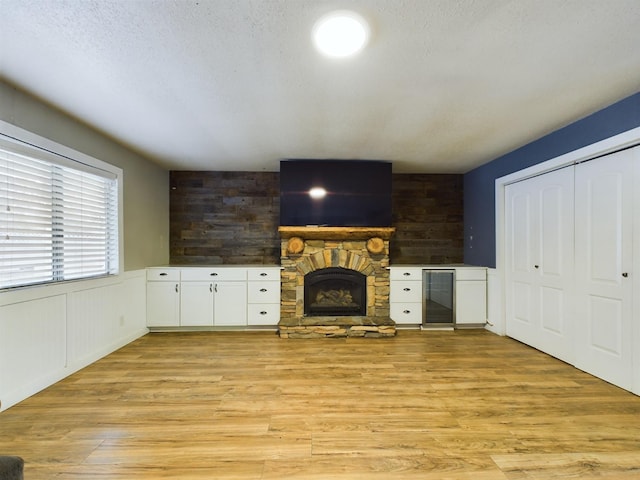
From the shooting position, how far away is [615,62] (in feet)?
5.85

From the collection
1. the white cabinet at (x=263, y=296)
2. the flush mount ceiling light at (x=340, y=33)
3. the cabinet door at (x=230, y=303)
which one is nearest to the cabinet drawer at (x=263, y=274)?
the white cabinet at (x=263, y=296)

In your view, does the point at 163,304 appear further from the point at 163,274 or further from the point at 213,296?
the point at 213,296

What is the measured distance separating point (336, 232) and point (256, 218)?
146cm

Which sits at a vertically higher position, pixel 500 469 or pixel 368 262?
pixel 368 262

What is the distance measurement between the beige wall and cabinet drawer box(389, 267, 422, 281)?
342 cm

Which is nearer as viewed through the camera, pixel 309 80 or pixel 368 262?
pixel 309 80

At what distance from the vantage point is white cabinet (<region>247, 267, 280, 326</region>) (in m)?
3.96

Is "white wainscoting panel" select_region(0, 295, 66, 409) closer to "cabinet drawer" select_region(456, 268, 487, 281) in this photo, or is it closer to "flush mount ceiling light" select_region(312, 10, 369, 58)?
"flush mount ceiling light" select_region(312, 10, 369, 58)

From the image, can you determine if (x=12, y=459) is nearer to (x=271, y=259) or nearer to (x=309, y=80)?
(x=309, y=80)

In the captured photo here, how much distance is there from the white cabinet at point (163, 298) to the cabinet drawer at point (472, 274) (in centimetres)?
391

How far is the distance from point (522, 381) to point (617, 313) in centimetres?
98

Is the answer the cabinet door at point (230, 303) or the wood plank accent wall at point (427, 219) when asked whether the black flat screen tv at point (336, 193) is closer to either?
the wood plank accent wall at point (427, 219)

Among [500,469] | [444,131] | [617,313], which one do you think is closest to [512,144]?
[444,131]

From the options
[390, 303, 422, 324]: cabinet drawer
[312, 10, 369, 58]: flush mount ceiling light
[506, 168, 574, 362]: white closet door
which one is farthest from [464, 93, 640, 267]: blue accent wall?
[312, 10, 369, 58]: flush mount ceiling light
